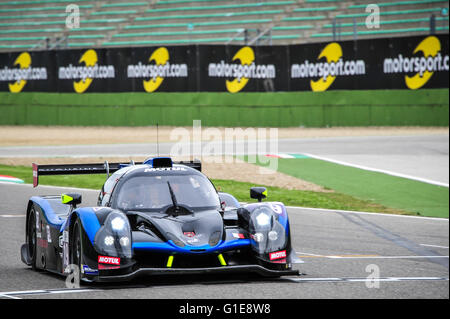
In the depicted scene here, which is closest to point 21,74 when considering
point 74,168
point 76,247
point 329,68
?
point 329,68

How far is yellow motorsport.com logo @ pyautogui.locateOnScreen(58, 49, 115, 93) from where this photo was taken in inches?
1241

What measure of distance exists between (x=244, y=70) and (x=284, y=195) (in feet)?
46.8

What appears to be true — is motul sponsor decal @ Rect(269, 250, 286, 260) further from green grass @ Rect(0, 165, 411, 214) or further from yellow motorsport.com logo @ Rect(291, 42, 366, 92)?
yellow motorsport.com logo @ Rect(291, 42, 366, 92)

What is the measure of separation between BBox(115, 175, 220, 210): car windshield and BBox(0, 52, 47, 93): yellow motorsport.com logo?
2536 cm

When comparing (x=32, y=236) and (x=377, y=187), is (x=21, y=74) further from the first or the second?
(x=32, y=236)

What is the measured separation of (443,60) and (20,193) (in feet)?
52.2

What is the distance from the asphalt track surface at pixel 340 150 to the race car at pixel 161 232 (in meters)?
10.7

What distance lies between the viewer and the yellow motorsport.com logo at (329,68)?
93.0ft

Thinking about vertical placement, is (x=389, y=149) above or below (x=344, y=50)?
below

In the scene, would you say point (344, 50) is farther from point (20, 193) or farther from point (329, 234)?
point (329, 234)

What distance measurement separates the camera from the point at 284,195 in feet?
52.2

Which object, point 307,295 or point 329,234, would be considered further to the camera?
point 329,234
